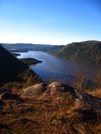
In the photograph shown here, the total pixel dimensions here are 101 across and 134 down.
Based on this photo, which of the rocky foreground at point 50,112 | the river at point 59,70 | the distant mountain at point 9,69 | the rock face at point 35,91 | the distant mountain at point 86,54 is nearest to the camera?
the rocky foreground at point 50,112

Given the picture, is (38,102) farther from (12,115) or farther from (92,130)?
(92,130)

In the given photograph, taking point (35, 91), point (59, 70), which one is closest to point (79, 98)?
point (35, 91)

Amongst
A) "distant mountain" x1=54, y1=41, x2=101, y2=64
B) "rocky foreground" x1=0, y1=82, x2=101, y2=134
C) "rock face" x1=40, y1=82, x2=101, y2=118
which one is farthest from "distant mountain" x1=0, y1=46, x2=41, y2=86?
"distant mountain" x1=54, y1=41, x2=101, y2=64

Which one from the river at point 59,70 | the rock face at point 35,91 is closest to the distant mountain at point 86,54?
the river at point 59,70

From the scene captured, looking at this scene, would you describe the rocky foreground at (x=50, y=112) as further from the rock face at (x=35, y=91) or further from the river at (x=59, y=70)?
the river at (x=59, y=70)

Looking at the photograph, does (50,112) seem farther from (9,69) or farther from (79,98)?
(9,69)

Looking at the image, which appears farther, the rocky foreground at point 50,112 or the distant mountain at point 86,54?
the distant mountain at point 86,54

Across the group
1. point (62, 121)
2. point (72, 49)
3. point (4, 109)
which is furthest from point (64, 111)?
point (72, 49)

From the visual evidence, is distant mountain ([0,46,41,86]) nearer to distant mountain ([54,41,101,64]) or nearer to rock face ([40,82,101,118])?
rock face ([40,82,101,118])
